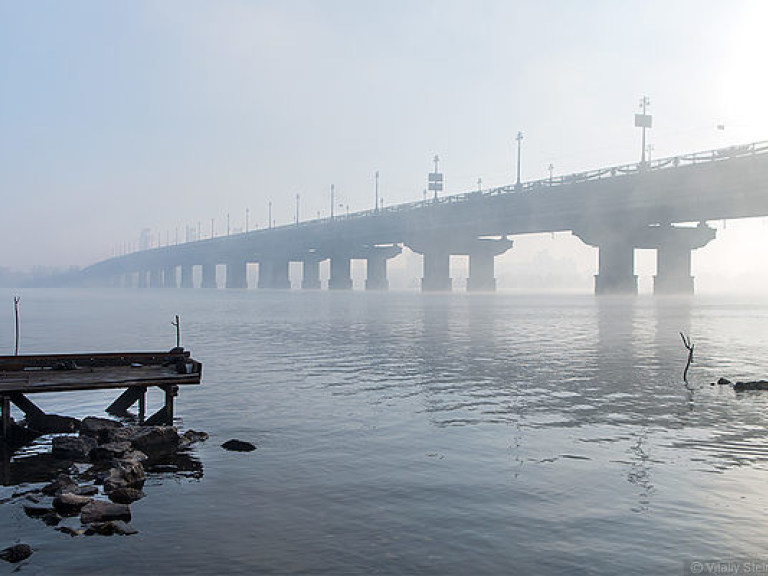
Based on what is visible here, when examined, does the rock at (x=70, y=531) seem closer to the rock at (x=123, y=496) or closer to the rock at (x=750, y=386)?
the rock at (x=123, y=496)

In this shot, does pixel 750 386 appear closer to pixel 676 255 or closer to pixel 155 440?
pixel 155 440

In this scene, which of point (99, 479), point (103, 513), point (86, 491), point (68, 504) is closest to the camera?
point (103, 513)

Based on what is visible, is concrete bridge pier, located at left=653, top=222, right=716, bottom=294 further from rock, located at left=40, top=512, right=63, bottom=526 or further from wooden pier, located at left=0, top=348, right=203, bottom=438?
rock, located at left=40, top=512, right=63, bottom=526

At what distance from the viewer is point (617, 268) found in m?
131

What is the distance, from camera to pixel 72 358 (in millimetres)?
22922

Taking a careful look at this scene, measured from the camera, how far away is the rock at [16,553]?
35.3ft

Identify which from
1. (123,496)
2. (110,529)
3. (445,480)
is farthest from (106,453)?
(445,480)

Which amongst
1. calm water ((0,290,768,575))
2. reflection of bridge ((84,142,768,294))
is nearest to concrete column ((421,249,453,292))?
reflection of bridge ((84,142,768,294))

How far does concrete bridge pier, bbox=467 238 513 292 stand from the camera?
168 m

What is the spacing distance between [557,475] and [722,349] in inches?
1381

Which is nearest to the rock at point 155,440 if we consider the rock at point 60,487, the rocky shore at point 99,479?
the rocky shore at point 99,479

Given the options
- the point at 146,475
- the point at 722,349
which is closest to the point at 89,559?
the point at 146,475

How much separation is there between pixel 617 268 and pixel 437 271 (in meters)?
55.1

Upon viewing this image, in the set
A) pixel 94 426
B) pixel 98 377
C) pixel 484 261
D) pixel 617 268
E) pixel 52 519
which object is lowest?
pixel 52 519
